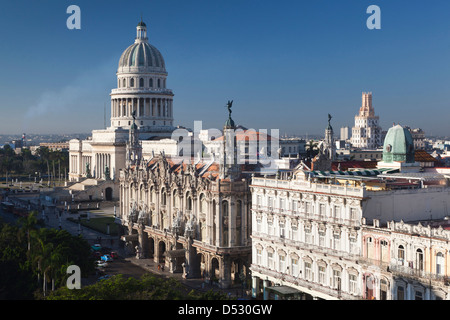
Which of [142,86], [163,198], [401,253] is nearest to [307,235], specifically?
[401,253]

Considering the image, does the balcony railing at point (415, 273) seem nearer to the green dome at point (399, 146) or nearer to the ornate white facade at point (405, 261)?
the ornate white facade at point (405, 261)

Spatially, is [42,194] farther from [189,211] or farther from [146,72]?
[189,211]

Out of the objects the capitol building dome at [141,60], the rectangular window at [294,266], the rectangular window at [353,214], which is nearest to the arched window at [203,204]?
the rectangular window at [294,266]

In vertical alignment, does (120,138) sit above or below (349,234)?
above

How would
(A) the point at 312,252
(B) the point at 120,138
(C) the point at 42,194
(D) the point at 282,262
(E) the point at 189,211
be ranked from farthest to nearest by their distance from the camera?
(B) the point at 120,138 → (C) the point at 42,194 → (E) the point at 189,211 → (D) the point at 282,262 → (A) the point at 312,252

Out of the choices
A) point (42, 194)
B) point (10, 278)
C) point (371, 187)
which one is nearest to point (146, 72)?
point (42, 194)

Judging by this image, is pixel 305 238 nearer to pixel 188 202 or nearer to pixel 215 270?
pixel 215 270

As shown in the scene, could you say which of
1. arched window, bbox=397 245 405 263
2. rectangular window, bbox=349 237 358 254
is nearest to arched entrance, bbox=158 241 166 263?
rectangular window, bbox=349 237 358 254

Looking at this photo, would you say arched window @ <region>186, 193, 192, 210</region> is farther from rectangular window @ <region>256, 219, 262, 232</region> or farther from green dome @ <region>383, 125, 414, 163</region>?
green dome @ <region>383, 125, 414, 163</region>
